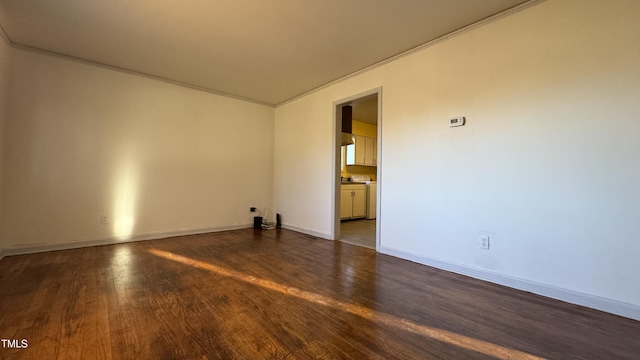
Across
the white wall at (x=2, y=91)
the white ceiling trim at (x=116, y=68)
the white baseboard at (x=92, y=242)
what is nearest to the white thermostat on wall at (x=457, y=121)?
the white ceiling trim at (x=116, y=68)

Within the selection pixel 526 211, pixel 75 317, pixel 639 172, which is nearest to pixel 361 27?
pixel 526 211

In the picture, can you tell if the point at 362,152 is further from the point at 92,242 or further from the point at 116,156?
the point at 92,242

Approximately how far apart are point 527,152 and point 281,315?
2496 mm

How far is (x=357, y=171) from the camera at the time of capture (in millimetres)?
7566

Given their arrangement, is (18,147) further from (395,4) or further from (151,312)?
(395,4)

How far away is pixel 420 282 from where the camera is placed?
8.26 feet

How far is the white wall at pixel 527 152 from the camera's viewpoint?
1958mm

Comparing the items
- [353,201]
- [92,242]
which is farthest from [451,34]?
[92,242]

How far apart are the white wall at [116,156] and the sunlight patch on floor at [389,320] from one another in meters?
2.14

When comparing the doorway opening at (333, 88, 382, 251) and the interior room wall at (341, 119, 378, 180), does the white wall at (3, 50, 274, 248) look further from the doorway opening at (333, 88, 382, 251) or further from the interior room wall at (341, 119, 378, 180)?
the interior room wall at (341, 119, 378, 180)

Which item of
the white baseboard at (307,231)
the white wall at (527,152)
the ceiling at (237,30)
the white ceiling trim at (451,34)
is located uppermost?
the ceiling at (237,30)

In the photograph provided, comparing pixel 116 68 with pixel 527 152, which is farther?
pixel 116 68

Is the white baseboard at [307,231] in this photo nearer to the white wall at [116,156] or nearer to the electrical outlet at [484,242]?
the white wall at [116,156]

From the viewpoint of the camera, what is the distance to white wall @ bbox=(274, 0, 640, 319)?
1958 millimetres
